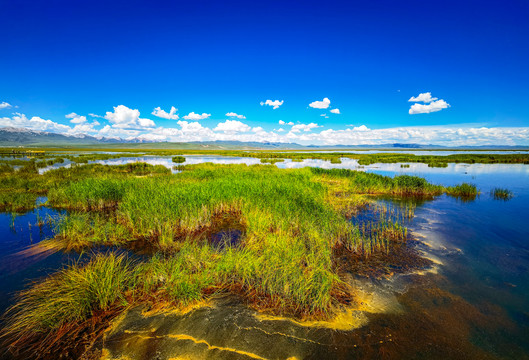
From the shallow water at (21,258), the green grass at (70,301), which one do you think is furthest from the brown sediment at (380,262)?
the shallow water at (21,258)

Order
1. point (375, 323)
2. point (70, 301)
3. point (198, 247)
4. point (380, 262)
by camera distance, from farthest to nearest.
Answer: point (380, 262) < point (198, 247) < point (375, 323) < point (70, 301)

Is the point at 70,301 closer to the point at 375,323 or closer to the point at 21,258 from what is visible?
the point at 21,258

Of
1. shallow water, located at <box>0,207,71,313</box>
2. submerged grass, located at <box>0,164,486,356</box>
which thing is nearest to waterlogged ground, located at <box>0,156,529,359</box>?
shallow water, located at <box>0,207,71,313</box>

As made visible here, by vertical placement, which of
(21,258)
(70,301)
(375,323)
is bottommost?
(21,258)

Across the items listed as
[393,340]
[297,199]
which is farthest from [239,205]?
[393,340]

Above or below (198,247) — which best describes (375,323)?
below

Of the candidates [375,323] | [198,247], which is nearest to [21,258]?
[198,247]

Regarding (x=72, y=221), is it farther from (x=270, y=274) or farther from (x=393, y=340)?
(x=393, y=340)

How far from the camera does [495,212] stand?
1449 centimetres

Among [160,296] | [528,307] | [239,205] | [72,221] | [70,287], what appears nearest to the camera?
[70,287]

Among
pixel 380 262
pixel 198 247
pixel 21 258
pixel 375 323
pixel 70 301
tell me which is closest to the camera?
pixel 70 301

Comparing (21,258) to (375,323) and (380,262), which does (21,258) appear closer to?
(375,323)

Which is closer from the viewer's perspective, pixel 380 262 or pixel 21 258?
pixel 380 262

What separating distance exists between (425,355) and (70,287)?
→ 728 cm
